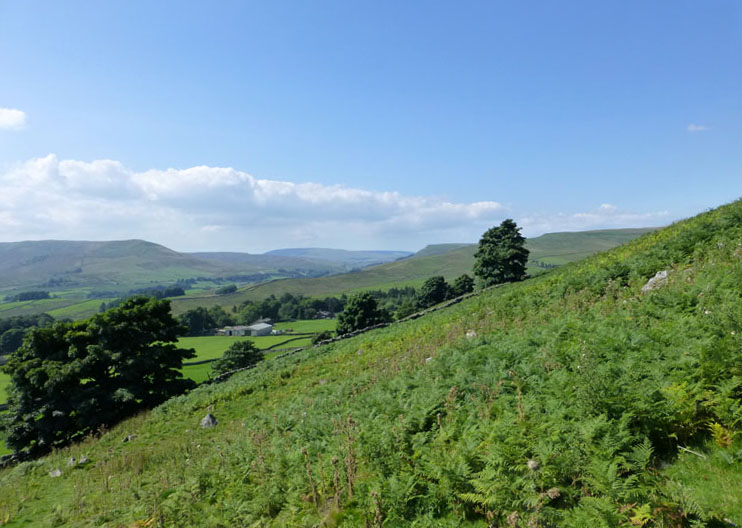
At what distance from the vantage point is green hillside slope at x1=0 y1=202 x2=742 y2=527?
4668 mm

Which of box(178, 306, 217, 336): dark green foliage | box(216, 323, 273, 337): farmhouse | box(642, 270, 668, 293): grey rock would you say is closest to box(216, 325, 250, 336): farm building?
box(216, 323, 273, 337): farmhouse

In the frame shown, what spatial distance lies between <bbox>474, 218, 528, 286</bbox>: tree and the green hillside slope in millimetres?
49068

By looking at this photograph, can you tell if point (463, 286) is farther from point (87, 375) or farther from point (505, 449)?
point (505, 449)

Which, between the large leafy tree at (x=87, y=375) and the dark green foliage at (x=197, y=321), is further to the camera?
the dark green foliage at (x=197, y=321)

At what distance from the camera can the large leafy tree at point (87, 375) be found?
25.3m

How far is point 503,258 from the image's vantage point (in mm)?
62031

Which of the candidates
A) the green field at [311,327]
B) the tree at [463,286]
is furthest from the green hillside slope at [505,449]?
the green field at [311,327]

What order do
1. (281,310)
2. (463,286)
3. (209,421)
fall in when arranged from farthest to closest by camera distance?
(281,310) → (463,286) → (209,421)

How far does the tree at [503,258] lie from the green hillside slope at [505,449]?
49068 millimetres

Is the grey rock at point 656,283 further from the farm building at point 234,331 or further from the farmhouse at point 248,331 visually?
the farm building at point 234,331

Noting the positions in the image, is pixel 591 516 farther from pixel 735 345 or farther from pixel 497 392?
pixel 735 345

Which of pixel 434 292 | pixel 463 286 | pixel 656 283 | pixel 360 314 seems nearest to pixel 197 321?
pixel 360 314

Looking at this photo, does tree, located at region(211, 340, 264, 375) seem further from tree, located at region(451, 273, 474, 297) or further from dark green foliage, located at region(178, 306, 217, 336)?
dark green foliage, located at region(178, 306, 217, 336)

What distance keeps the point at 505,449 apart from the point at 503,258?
2387 inches
